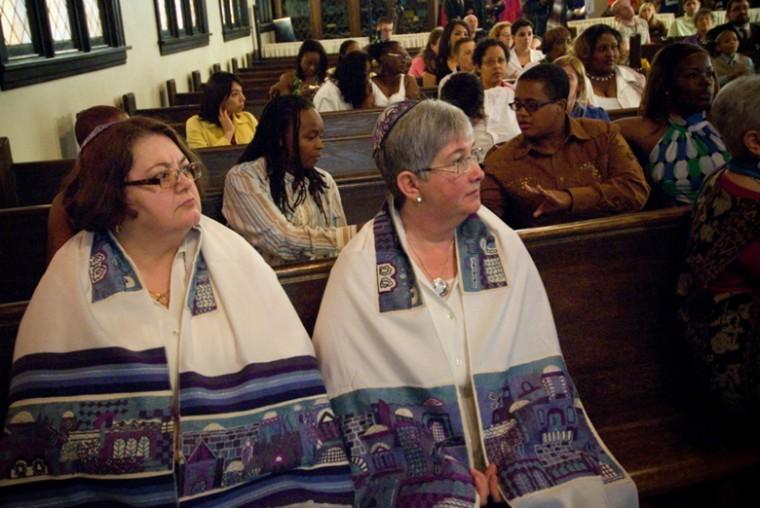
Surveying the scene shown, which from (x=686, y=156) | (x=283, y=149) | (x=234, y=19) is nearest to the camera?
(x=283, y=149)

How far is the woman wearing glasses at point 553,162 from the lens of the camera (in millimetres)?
2611

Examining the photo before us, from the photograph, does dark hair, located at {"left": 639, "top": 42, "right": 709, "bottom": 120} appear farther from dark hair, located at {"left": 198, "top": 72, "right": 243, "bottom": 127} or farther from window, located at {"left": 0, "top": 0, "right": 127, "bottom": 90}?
window, located at {"left": 0, "top": 0, "right": 127, "bottom": 90}

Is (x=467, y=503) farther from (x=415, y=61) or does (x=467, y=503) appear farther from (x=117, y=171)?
(x=415, y=61)

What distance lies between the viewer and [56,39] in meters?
4.70

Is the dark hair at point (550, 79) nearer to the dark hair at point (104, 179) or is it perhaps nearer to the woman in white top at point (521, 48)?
the dark hair at point (104, 179)

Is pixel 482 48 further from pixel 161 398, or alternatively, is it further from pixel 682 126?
pixel 161 398

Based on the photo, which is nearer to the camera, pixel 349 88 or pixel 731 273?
pixel 731 273

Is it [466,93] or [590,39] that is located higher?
[590,39]

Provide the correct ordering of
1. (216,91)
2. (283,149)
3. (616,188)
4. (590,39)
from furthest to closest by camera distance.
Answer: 1. (590,39)
2. (216,91)
3. (283,149)
4. (616,188)

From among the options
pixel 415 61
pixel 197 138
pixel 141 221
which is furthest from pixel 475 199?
pixel 415 61

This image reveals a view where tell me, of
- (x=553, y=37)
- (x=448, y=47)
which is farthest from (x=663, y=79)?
(x=448, y=47)

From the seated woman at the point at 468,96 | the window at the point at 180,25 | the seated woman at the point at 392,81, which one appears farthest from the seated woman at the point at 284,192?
the window at the point at 180,25

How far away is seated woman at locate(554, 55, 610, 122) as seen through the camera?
3.74m

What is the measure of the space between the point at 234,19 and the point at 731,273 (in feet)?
33.3
